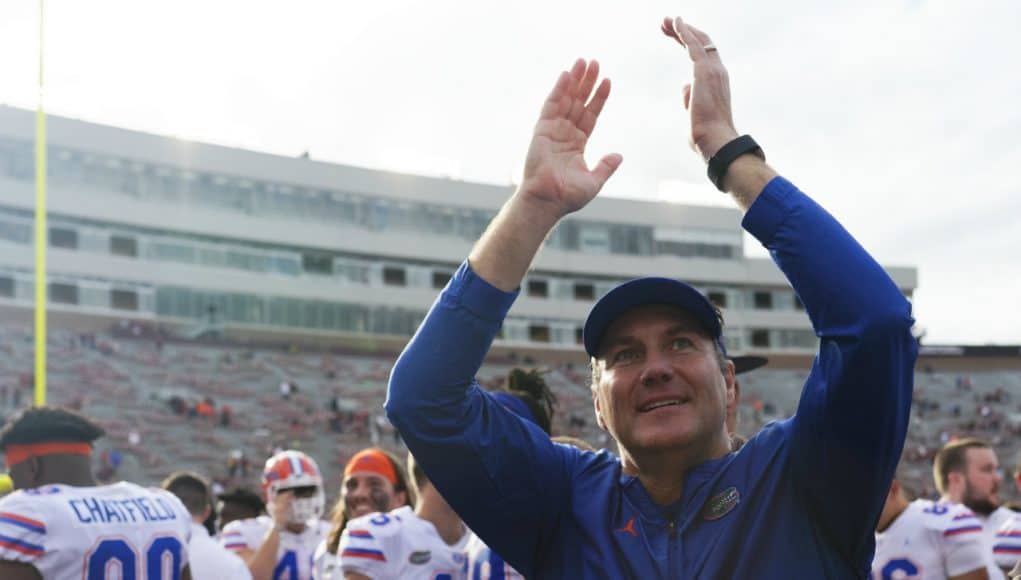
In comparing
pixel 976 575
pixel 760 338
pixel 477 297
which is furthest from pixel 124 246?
pixel 477 297

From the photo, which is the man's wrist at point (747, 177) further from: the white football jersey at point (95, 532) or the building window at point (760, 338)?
the building window at point (760, 338)

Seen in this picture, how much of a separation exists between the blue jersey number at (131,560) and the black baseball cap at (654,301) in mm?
2712

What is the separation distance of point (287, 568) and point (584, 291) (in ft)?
166

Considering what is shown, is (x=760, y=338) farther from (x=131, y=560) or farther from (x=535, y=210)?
(x=535, y=210)

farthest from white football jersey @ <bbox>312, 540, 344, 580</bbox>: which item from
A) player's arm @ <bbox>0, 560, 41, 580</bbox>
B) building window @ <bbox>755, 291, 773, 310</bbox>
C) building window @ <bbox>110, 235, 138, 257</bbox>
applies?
building window @ <bbox>755, 291, 773, 310</bbox>

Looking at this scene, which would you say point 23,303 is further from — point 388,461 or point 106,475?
point 388,461

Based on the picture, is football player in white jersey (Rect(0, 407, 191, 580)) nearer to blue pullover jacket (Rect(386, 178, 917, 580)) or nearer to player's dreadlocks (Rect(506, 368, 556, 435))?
player's dreadlocks (Rect(506, 368, 556, 435))

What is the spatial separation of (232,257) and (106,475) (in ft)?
72.9

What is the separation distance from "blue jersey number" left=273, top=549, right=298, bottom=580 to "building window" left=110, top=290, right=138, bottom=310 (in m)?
40.7

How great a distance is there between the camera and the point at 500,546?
2486mm

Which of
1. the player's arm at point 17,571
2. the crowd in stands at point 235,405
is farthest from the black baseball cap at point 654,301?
the crowd in stands at point 235,405

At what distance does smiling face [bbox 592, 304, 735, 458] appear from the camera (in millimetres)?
2377

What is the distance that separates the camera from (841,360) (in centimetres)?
209

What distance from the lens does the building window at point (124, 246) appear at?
46906mm
